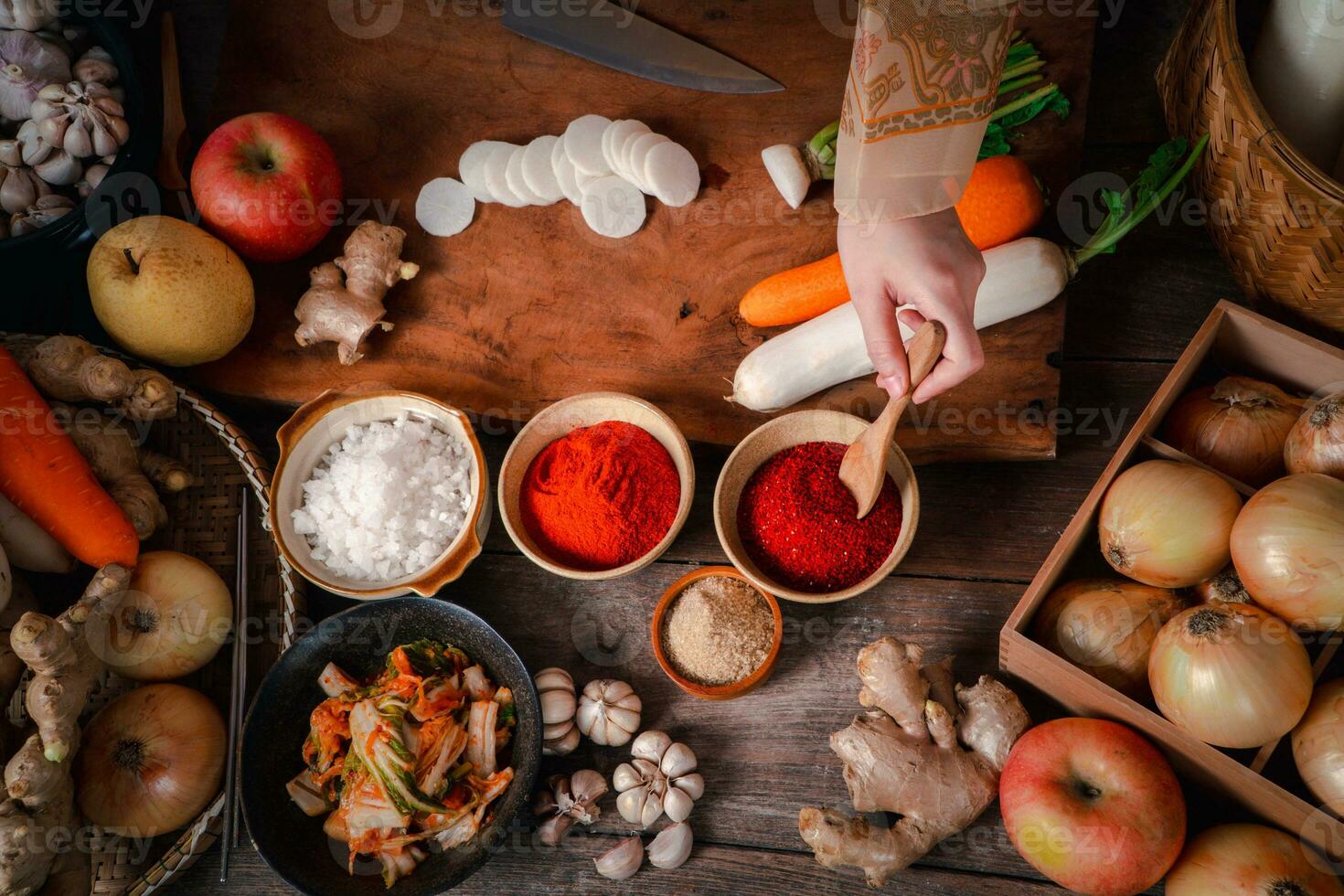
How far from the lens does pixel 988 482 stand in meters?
1.33

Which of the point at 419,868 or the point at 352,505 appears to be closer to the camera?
the point at 419,868

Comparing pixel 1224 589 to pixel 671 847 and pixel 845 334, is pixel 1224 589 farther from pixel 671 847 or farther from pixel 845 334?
pixel 671 847

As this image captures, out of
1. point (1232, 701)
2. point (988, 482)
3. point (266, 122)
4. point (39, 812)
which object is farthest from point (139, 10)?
point (1232, 701)

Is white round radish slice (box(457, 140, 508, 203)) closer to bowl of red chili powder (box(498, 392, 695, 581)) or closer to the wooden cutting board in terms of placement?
the wooden cutting board

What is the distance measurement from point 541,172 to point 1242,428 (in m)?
1.01

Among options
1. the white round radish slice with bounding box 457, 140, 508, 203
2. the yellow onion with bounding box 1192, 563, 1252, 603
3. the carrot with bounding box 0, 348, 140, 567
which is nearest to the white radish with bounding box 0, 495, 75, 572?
the carrot with bounding box 0, 348, 140, 567

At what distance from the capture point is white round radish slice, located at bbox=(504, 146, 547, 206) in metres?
1.41

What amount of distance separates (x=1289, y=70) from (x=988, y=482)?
62cm

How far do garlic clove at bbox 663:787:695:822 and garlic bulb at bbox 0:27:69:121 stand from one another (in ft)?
4.29

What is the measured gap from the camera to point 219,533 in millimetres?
1310

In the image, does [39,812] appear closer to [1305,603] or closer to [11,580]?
[11,580]

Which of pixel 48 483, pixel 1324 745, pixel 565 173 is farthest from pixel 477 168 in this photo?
pixel 1324 745

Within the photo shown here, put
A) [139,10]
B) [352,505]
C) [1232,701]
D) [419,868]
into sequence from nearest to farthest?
[1232,701] < [419,868] < [352,505] < [139,10]

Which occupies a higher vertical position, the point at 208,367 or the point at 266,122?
the point at 266,122
